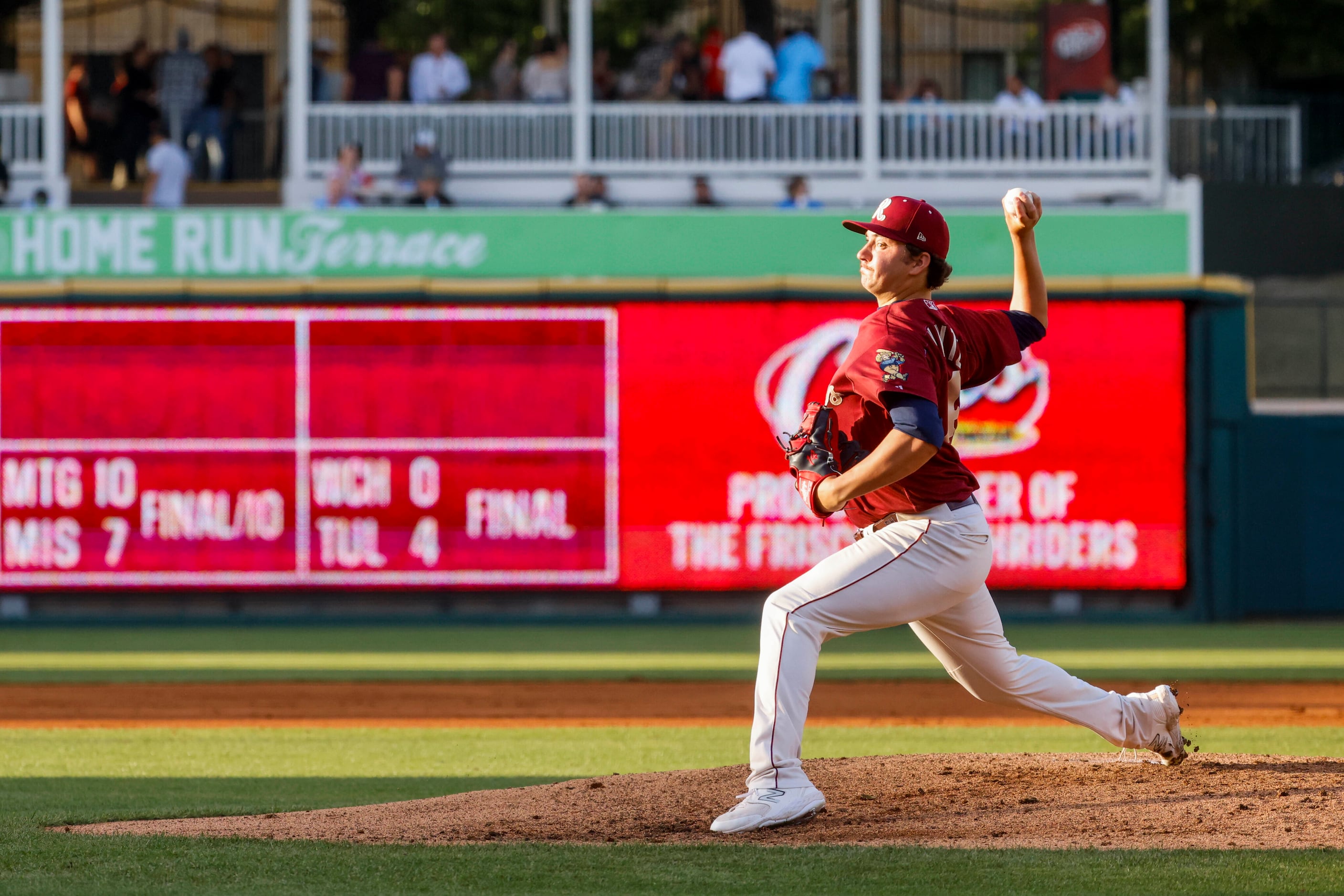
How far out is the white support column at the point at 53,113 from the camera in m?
19.6

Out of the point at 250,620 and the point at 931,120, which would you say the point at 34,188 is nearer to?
the point at 250,620

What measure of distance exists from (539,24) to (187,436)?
19.6 meters

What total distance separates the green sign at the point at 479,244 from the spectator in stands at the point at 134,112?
9.22 ft

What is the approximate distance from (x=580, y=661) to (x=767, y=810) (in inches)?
339

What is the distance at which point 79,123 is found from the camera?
2055 centimetres

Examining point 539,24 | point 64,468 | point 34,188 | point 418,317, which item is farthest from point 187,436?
point 539,24

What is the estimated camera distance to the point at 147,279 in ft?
56.2

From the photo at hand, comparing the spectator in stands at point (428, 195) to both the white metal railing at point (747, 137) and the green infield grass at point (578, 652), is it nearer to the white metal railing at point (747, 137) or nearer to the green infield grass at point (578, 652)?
the white metal railing at point (747, 137)

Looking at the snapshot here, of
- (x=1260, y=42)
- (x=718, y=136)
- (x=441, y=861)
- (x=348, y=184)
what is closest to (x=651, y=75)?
(x=718, y=136)

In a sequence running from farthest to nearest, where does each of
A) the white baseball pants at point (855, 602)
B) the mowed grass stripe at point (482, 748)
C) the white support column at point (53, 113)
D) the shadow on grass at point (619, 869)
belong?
the white support column at point (53, 113) < the mowed grass stripe at point (482, 748) < the white baseball pants at point (855, 602) < the shadow on grass at point (619, 869)

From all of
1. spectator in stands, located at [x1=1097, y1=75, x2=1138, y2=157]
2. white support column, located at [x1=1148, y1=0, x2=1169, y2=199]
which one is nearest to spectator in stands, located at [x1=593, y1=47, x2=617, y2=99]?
spectator in stands, located at [x1=1097, y1=75, x2=1138, y2=157]

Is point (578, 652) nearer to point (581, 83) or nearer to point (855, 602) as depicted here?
point (581, 83)

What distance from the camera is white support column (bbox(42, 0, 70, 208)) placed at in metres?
19.6

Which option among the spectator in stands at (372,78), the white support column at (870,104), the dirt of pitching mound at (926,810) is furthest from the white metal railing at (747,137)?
the dirt of pitching mound at (926,810)
